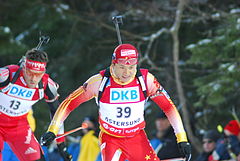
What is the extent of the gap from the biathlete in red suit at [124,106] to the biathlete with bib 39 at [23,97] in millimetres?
771

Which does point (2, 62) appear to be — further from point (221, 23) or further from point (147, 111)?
point (221, 23)

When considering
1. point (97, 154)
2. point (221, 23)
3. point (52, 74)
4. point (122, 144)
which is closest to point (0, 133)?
point (122, 144)

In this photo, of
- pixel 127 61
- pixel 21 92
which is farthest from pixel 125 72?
pixel 21 92

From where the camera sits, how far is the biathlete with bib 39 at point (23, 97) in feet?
23.7

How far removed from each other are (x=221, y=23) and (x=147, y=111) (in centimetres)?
376

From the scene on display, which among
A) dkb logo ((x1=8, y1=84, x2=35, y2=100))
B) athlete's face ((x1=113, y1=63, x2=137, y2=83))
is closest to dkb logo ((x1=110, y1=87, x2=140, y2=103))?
athlete's face ((x1=113, y1=63, x2=137, y2=83))

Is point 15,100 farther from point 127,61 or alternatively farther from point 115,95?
point 127,61

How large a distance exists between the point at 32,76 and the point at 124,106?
1.39 metres

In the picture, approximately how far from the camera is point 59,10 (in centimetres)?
1383

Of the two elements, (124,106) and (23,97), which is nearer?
(124,106)

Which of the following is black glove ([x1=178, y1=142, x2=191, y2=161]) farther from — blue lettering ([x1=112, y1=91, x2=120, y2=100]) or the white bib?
the white bib

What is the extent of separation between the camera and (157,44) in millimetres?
14609

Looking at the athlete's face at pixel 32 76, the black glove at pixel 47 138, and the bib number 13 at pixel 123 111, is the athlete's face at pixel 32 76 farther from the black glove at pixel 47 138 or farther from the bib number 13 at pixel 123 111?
the bib number 13 at pixel 123 111

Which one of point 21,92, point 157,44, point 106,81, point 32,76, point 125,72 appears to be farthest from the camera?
point 157,44
